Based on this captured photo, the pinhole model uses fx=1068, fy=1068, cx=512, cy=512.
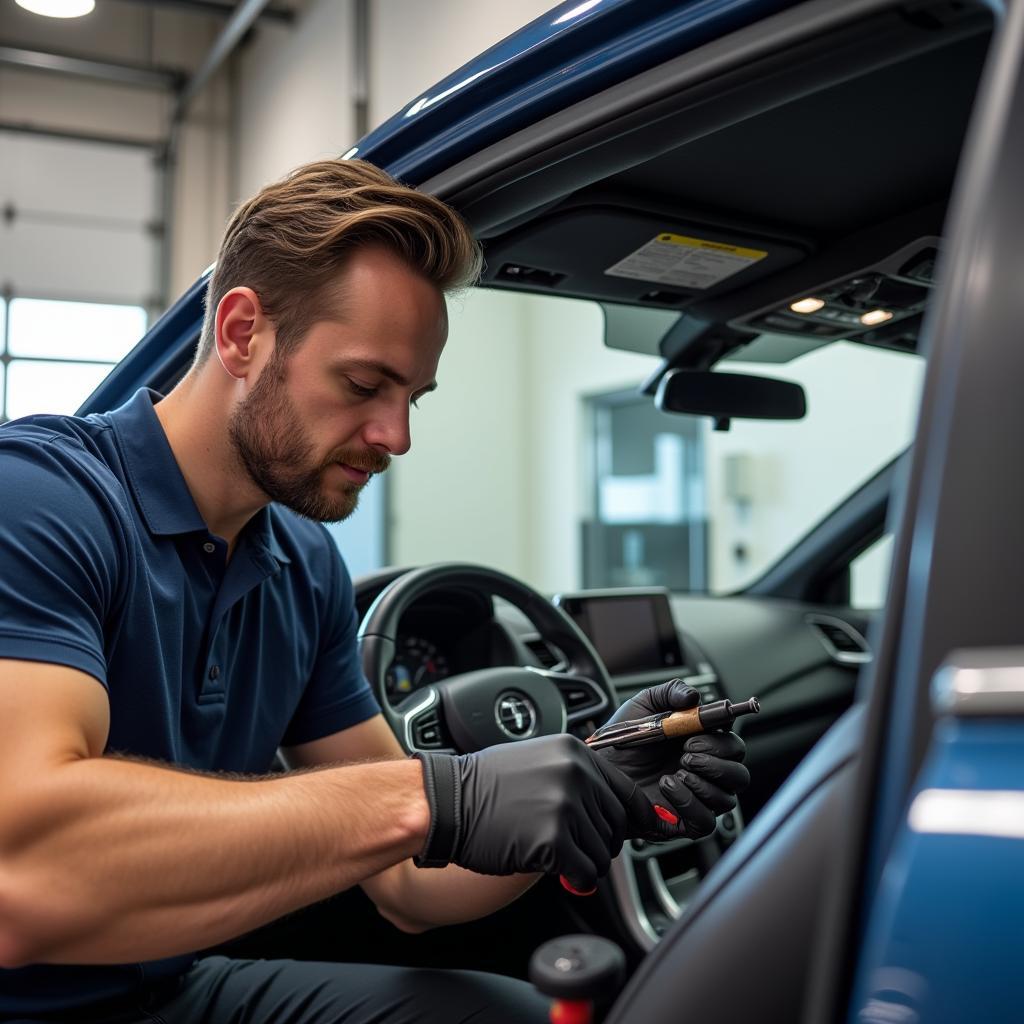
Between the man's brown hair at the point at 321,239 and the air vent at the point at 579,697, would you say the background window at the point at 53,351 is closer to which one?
the air vent at the point at 579,697

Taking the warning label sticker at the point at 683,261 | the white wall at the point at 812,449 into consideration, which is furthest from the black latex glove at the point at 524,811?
the white wall at the point at 812,449

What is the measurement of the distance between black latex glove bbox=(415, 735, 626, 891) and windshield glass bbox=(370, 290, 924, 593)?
202 inches

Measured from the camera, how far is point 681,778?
1.11 meters

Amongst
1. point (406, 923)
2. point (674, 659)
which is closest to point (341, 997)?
point (406, 923)

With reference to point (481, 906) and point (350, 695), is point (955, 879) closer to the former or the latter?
point (481, 906)

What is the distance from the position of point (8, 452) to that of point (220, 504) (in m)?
0.28

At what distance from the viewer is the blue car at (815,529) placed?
0.55m

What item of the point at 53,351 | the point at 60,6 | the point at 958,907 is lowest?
the point at 958,907

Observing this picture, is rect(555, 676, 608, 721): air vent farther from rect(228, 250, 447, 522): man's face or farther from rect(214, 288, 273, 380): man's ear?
rect(214, 288, 273, 380): man's ear

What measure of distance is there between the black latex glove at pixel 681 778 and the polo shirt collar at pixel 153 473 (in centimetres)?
56

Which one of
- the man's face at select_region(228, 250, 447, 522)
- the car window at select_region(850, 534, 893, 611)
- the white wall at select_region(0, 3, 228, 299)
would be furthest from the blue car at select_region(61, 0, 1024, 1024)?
the white wall at select_region(0, 3, 228, 299)

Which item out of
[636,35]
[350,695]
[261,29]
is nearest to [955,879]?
[636,35]

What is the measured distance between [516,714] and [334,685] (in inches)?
14.1

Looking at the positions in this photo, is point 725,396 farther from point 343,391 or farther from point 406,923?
point 406,923
